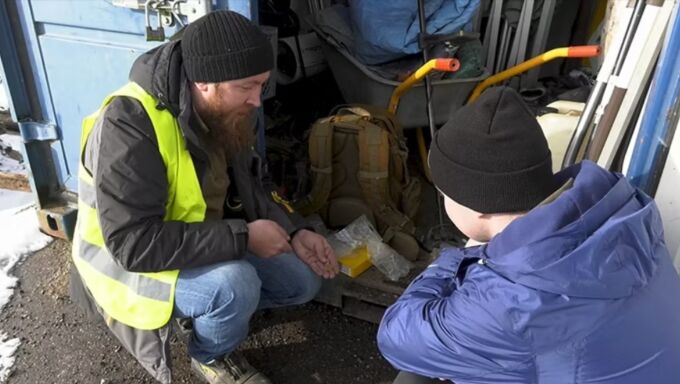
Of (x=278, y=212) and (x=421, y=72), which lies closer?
(x=278, y=212)

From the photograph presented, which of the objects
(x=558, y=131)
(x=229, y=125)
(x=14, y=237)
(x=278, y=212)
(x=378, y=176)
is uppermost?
(x=229, y=125)

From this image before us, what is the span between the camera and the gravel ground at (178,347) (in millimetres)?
2289

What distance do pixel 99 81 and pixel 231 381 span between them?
1.48 metres

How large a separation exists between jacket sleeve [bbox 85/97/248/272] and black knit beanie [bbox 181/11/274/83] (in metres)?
0.22

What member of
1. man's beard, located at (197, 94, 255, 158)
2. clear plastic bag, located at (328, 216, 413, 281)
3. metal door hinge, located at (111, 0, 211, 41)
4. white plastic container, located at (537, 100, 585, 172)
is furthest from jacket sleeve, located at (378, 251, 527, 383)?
metal door hinge, located at (111, 0, 211, 41)

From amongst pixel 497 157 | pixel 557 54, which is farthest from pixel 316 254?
pixel 557 54

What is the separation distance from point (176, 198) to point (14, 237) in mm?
1784

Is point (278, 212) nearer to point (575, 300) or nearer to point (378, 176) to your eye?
point (378, 176)

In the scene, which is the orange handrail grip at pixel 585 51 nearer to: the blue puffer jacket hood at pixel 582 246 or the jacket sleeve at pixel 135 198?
the blue puffer jacket hood at pixel 582 246

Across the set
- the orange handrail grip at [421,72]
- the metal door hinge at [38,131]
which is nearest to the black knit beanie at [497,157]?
the orange handrail grip at [421,72]

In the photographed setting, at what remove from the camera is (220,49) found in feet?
5.65

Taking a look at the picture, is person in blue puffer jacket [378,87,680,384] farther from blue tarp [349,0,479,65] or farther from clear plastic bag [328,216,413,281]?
blue tarp [349,0,479,65]

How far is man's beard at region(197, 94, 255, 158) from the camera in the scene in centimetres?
186

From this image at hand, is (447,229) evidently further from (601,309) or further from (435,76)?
(601,309)
